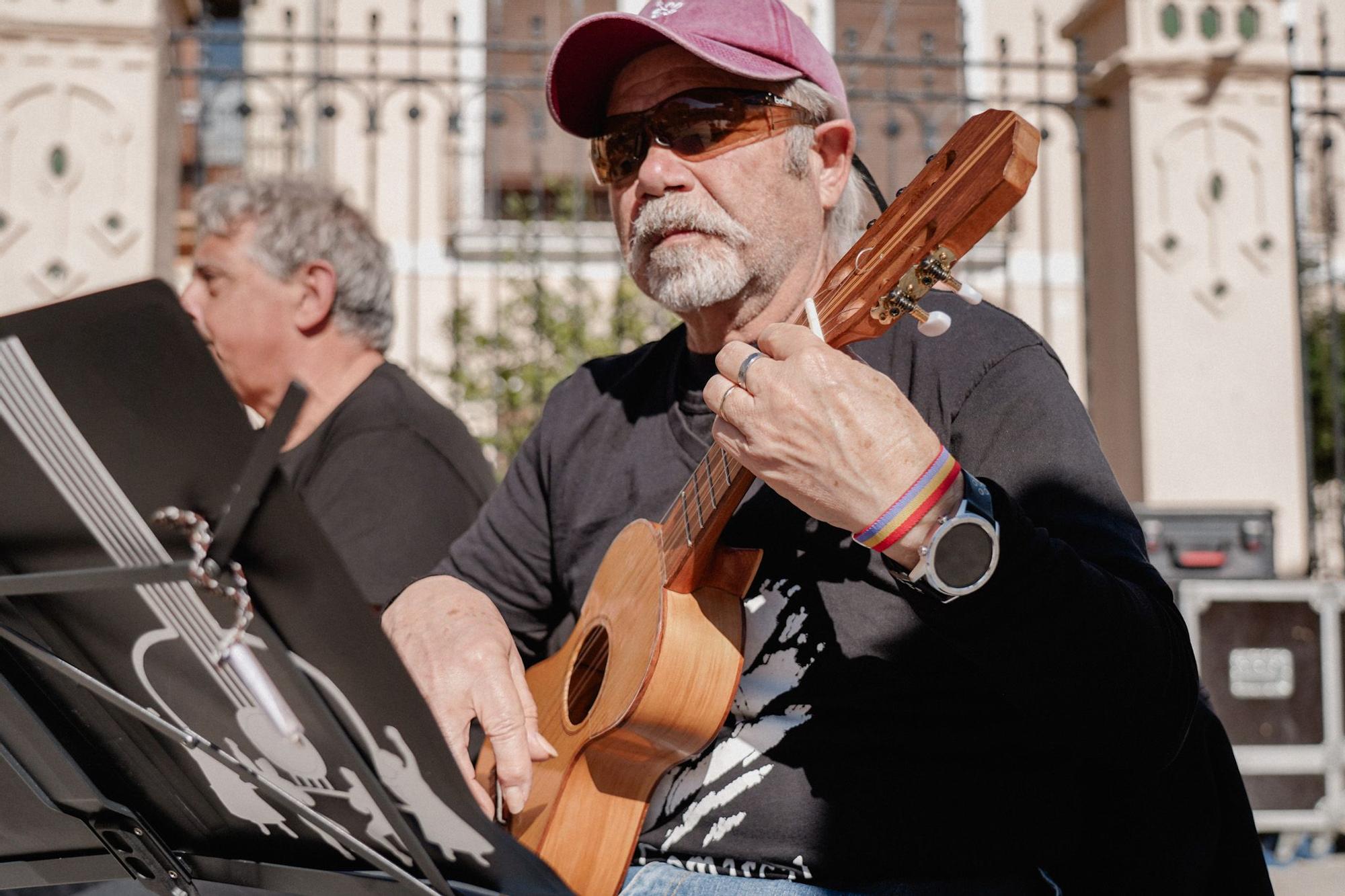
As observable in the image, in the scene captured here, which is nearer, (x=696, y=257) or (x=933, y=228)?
(x=933, y=228)

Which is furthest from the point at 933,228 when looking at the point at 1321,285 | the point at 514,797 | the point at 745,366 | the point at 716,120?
the point at 1321,285

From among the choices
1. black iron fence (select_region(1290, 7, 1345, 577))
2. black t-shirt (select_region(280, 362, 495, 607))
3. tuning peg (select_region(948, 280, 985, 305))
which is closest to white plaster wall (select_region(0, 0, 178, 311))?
black t-shirt (select_region(280, 362, 495, 607))

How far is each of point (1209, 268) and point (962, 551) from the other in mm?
4793

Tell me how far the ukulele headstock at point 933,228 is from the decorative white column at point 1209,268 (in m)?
4.34

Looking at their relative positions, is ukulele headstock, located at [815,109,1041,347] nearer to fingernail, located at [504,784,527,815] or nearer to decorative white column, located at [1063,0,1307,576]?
fingernail, located at [504,784,527,815]

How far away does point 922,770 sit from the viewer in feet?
5.11

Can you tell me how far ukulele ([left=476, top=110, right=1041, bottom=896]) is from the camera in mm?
1377

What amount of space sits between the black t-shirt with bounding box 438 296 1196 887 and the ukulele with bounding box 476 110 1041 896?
11 cm

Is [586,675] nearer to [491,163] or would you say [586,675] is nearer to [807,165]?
[807,165]

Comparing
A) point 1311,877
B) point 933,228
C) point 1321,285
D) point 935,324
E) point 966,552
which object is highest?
point 1321,285

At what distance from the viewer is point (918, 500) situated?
125cm

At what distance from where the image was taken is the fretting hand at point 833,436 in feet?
4.15

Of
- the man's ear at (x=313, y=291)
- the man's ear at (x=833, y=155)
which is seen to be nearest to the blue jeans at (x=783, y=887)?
the man's ear at (x=833, y=155)

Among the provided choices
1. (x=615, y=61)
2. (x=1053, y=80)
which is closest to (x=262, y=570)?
(x=615, y=61)
